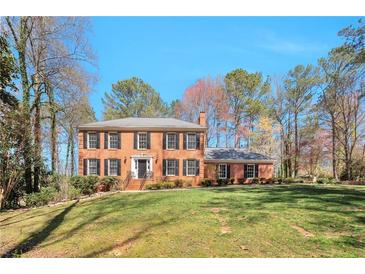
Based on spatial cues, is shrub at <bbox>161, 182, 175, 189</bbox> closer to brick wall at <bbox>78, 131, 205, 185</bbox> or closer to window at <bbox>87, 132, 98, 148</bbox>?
brick wall at <bbox>78, 131, 205, 185</bbox>

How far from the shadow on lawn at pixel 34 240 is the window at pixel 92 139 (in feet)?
38.6

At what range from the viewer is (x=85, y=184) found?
55.5ft

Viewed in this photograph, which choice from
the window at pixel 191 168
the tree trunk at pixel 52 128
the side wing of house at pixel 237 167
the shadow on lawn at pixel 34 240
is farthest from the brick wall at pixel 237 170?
the shadow on lawn at pixel 34 240

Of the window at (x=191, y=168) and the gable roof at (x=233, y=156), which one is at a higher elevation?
the gable roof at (x=233, y=156)

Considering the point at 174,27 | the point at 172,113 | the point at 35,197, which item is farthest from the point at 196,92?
the point at 174,27

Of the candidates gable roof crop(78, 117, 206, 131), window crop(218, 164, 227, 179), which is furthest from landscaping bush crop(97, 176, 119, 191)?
window crop(218, 164, 227, 179)

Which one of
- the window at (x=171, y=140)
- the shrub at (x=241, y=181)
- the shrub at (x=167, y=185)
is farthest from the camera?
the shrub at (x=241, y=181)

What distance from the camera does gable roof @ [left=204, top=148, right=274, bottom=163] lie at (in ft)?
74.1

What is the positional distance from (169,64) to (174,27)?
1173mm

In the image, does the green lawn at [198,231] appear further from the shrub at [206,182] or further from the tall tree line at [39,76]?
the shrub at [206,182]

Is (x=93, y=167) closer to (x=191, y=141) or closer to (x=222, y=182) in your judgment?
(x=191, y=141)

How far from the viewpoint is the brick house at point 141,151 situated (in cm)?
2034
